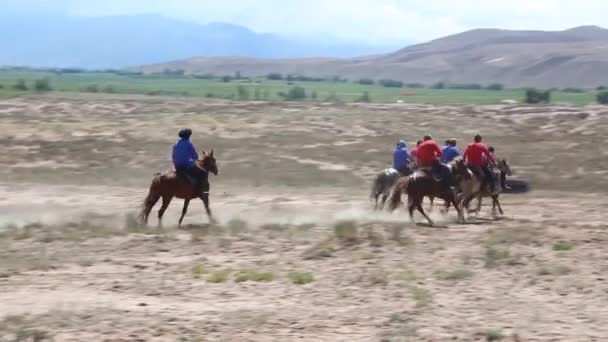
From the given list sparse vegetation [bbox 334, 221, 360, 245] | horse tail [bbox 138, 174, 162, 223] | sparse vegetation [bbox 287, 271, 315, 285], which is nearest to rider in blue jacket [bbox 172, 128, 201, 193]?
horse tail [bbox 138, 174, 162, 223]

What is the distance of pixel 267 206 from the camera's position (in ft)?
92.7

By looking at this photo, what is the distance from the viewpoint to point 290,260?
54.2 feet

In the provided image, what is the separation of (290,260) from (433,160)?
634cm

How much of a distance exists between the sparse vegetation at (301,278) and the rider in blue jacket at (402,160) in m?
9.49

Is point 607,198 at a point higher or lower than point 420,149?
lower

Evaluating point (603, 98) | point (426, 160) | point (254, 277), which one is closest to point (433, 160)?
point (426, 160)

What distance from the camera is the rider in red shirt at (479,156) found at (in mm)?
23703

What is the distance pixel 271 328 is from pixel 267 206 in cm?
1641

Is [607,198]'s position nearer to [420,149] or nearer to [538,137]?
[420,149]

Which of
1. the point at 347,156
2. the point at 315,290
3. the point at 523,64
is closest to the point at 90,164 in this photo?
the point at 347,156

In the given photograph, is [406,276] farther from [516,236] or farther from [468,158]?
[468,158]

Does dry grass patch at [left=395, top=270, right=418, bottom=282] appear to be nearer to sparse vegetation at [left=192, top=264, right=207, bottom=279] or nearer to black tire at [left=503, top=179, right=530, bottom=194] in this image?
sparse vegetation at [left=192, top=264, right=207, bottom=279]

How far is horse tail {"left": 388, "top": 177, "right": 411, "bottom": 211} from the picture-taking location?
22.0 meters

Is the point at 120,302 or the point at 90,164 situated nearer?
the point at 120,302
